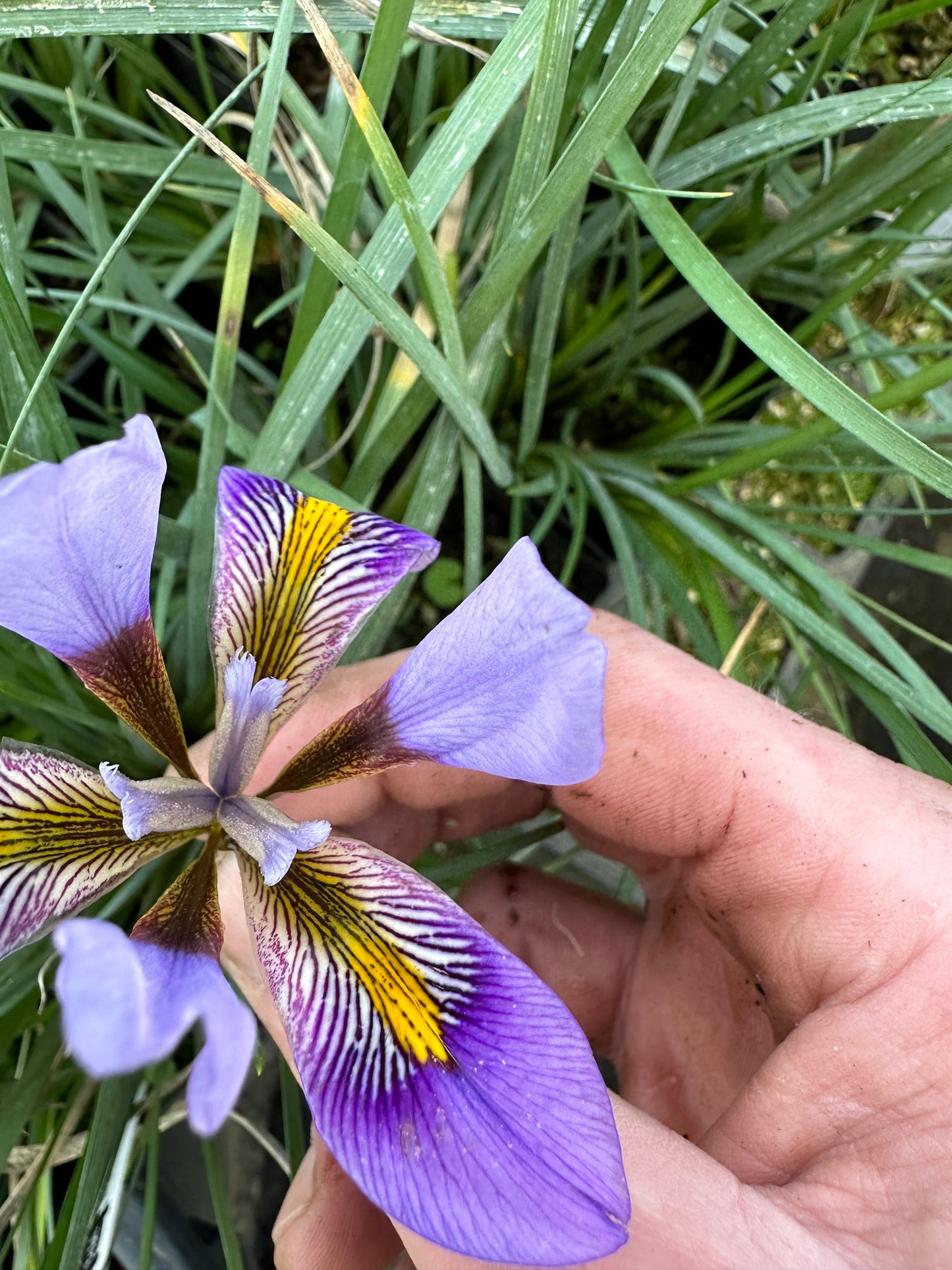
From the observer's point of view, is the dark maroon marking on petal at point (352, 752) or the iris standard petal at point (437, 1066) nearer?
the iris standard petal at point (437, 1066)

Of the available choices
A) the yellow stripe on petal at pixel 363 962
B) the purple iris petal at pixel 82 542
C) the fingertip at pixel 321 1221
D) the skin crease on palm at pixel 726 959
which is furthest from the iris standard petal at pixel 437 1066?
the fingertip at pixel 321 1221

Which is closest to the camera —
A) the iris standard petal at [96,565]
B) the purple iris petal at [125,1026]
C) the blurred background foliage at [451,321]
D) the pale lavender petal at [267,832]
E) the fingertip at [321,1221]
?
the purple iris petal at [125,1026]

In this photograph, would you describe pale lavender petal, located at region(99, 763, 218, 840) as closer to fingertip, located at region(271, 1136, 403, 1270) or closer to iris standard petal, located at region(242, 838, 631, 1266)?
iris standard petal, located at region(242, 838, 631, 1266)

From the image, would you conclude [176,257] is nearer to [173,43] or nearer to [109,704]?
[173,43]

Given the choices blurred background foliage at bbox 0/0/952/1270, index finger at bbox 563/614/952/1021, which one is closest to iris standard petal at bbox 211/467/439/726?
blurred background foliage at bbox 0/0/952/1270

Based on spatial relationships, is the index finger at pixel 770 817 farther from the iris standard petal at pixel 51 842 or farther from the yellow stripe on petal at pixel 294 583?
the iris standard petal at pixel 51 842

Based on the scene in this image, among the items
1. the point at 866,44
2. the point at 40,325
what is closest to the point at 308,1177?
the point at 40,325
